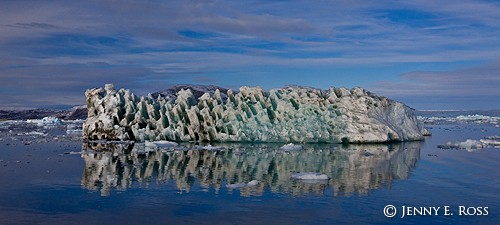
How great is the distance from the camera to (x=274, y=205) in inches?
362

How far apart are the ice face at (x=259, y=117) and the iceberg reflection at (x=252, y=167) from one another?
1.62 metres

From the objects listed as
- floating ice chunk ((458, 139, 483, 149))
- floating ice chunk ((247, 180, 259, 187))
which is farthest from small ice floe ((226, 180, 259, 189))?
floating ice chunk ((458, 139, 483, 149))

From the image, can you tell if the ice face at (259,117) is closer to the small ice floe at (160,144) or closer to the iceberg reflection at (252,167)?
the iceberg reflection at (252,167)

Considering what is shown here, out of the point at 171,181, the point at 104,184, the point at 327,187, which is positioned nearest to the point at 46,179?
the point at 104,184

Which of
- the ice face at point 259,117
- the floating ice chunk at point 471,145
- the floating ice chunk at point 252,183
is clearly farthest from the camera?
the ice face at point 259,117

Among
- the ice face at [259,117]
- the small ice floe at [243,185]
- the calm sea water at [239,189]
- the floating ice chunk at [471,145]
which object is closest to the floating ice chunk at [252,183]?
the small ice floe at [243,185]

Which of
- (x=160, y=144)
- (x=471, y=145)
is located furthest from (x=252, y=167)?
(x=471, y=145)

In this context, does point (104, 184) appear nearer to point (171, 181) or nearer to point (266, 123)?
point (171, 181)

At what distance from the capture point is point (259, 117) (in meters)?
23.5

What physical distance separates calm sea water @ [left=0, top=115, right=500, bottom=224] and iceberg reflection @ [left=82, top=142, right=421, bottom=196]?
0.03 metres

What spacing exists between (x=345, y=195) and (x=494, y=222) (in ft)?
9.19

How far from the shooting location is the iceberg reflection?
11.4 metres

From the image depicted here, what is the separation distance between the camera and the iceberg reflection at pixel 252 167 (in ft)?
37.3

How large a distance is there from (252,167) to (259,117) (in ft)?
29.8
